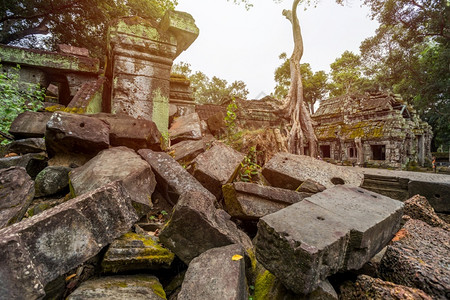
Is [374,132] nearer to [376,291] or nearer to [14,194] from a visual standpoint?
[376,291]

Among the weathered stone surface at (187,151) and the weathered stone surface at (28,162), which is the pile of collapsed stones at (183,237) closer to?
the weathered stone surface at (28,162)

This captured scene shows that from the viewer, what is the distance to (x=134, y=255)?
1.30 metres

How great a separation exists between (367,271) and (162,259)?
152 cm

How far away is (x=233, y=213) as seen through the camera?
1.98m

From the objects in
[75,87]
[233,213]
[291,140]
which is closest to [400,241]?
[233,213]

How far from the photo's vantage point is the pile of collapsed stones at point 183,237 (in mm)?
1098

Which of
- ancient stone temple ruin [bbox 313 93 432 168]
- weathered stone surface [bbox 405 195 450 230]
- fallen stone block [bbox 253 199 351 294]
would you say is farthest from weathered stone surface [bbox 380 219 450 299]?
ancient stone temple ruin [bbox 313 93 432 168]

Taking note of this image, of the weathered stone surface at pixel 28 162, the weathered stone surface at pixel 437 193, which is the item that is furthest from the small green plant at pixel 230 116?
the weathered stone surface at pixel 437 193

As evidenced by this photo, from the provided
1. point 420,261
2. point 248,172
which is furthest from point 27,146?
point 420,261

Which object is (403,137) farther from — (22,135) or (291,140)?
(22,135)

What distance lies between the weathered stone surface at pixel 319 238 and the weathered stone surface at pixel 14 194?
1.63m

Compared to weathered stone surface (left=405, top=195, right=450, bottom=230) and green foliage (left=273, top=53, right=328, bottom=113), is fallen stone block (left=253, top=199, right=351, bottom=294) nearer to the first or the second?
weathered stone surface (left=405, top=195, right=450, bottom=230)

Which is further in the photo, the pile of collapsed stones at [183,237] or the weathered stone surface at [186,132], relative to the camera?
the weathered stone surface at [186,132]

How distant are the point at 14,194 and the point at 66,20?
11852 mm
